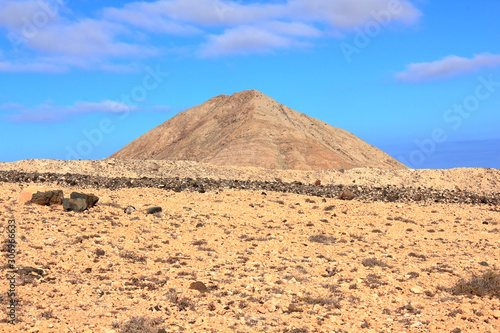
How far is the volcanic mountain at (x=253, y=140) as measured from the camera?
62375 mm

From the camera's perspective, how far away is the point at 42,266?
1048 cm

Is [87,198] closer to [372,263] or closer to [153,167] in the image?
[372,263]

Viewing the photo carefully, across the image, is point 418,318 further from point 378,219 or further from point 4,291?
point 378,219

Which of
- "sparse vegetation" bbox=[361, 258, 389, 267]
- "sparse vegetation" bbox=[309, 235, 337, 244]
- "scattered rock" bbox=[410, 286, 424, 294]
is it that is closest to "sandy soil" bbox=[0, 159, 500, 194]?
"sparse vegetation" bbox=[309, 235, 337, 244]

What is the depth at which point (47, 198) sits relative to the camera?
15.7 metres

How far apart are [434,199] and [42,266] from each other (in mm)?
21618

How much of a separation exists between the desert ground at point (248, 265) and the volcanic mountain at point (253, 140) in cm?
4059

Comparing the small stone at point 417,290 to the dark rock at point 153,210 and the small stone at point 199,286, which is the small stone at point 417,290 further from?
the dark rock at point 153,210

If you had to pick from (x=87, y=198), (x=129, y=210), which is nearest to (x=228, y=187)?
(x=129, y=210)

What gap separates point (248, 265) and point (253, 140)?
2158 inches

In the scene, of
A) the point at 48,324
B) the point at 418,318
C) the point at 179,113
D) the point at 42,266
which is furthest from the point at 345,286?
the point at 179,113

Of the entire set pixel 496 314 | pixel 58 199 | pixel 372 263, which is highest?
pixel 58 199

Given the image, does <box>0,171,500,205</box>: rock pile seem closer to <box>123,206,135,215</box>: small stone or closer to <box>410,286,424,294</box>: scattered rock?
<box>123,206,135,215</box>: small stone

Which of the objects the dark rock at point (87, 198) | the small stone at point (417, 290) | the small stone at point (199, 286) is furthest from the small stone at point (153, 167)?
the small stone at point (417, 290)
